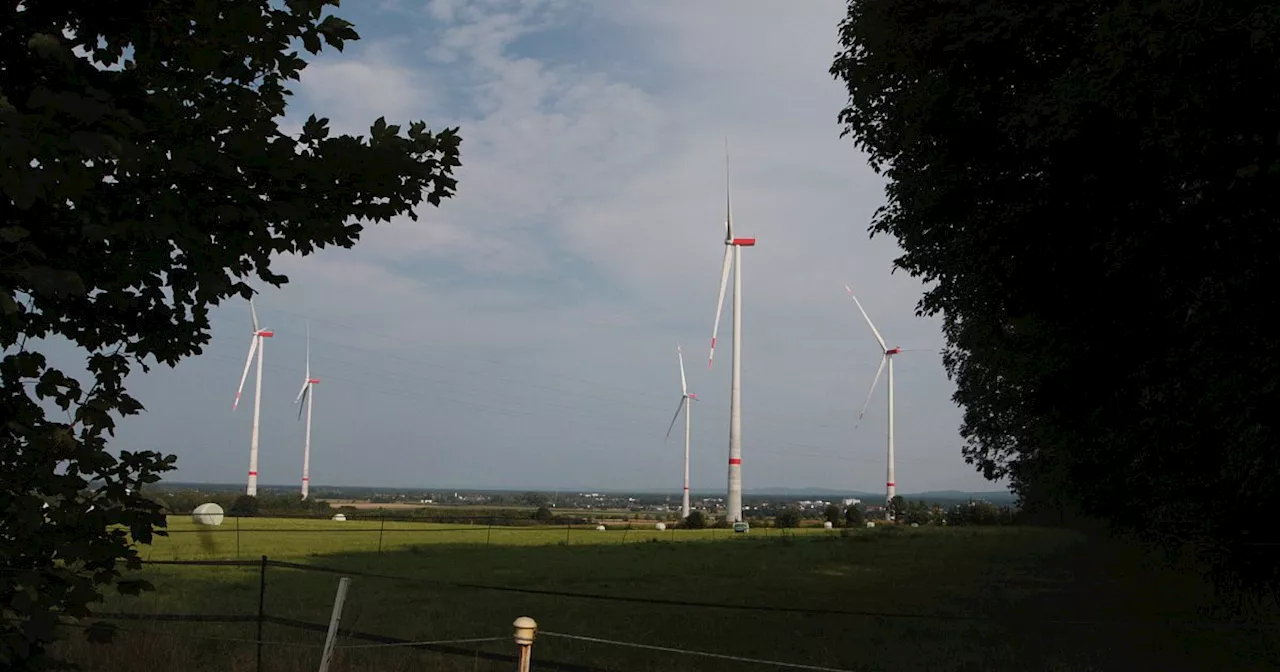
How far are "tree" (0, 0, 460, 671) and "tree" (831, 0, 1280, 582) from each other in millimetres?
7747

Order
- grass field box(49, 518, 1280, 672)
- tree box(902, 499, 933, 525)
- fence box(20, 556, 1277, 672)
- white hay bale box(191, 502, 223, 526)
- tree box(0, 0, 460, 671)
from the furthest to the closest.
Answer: tree box(902, 499, 933, 525), white hay bale box(191, 502, 223, 526), grass field box(49, 518, 1280, 672), fence box(20, 556, 1277, 672), tree box(0, 0, 460, 671)

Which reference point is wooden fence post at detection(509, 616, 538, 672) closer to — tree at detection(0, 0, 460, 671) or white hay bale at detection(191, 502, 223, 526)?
tree at detection(0, 0, 460, 671)

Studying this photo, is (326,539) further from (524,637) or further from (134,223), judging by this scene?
(134,223)

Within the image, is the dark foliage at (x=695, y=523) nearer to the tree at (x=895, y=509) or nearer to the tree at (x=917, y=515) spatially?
the tree at (x=917, y=515)

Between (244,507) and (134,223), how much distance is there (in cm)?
8848

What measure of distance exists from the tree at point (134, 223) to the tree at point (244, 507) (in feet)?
272

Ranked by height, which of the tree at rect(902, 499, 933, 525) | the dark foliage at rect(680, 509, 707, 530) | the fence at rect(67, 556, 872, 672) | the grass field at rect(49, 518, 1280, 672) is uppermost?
the fence at rect(67, 556, 872, 672)

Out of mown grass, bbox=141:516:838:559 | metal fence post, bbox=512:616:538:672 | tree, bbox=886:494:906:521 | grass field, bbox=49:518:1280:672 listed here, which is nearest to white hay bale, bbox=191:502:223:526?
mown grass, bbox=141:516:838:559

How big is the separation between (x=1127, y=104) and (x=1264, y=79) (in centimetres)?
124

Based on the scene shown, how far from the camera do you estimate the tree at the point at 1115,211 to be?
33.1ft

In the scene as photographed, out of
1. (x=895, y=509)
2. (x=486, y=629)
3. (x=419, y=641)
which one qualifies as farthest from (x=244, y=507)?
(x=419, y=641)

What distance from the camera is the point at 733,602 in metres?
26.7

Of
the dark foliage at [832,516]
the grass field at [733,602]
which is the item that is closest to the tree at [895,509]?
the dark foliage at [832,516]

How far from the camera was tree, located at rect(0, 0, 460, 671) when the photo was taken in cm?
541
